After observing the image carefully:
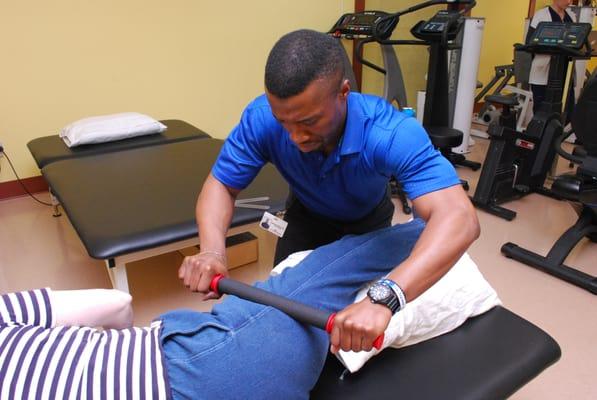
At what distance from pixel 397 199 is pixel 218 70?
1.73 meters

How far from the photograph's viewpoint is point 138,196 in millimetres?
2092

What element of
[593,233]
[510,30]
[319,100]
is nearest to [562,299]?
[593,233]

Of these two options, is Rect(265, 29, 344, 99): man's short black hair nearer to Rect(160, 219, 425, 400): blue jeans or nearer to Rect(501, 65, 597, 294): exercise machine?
Rect(160, 219, 425, 400): blue jeans

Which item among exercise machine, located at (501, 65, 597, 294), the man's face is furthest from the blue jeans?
exercise machine, located at (501, 65, 597, 294)

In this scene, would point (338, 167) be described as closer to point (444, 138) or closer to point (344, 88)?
point (344, 88)

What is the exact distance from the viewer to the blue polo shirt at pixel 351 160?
1.13 meters

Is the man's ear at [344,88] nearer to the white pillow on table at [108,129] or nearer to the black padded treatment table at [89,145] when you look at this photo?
the black padded treatment table at [89,145]

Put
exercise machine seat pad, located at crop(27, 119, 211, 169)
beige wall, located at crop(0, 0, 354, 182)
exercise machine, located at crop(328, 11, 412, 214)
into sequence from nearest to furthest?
1. exercise machine seat pad, located at crop(27, 119, 211, 169)
2. beige wall, located at crop(0, 0, 354, 182)
3. exercise machine, located at crop(328, 11, 412, 214)

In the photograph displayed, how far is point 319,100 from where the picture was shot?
3.47ft

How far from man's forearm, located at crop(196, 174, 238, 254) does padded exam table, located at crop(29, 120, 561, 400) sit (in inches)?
16.5

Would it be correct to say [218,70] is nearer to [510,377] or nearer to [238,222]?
[238,222]

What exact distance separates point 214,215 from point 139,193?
0.87 metres

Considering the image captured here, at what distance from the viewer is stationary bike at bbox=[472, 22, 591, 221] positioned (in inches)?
109

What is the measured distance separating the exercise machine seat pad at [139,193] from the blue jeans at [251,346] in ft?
2.48
